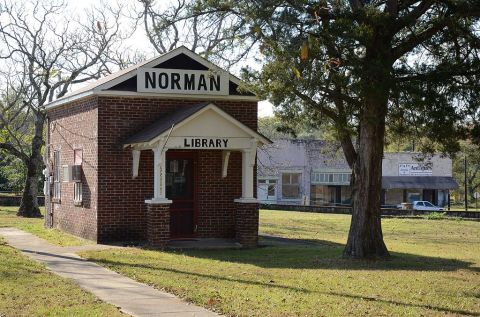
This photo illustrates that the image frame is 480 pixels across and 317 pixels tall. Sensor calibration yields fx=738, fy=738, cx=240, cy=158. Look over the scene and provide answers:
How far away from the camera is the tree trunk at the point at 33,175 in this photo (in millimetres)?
35875

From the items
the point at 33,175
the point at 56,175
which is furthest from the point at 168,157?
the point at 33,175

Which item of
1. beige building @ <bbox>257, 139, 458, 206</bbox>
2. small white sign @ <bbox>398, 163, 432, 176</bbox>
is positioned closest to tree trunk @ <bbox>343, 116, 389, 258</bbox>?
beige building @ <bbox>257, 139, 458, 206</bbox>

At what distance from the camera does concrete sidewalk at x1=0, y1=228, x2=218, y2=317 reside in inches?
401

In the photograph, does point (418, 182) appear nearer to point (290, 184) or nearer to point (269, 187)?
point (290, 184)

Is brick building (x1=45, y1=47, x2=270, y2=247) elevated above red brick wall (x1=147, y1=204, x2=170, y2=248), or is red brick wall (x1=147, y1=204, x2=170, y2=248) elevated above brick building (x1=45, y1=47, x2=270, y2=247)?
brick building (x1=45, y1=47, x2=270, y2=247)

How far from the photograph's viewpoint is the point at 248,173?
1956cm

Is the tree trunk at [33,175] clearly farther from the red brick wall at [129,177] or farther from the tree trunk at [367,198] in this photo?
the tree trunk at [367,198]

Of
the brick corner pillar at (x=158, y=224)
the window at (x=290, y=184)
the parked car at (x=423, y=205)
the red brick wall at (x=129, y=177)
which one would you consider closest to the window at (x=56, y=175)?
the red brick wall at (x=129, y=177)

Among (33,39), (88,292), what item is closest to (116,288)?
(88,292)

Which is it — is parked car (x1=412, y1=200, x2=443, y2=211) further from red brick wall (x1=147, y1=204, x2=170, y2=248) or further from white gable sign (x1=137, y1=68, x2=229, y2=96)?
red brick wall (x1=147, y1=204, x2=170, y2=248)

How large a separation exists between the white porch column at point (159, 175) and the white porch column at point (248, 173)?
2.22m

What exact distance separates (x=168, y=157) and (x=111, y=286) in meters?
8.35

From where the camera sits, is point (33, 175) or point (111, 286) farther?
point (33, 175)

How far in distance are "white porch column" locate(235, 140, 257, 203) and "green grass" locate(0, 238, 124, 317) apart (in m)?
6.54
